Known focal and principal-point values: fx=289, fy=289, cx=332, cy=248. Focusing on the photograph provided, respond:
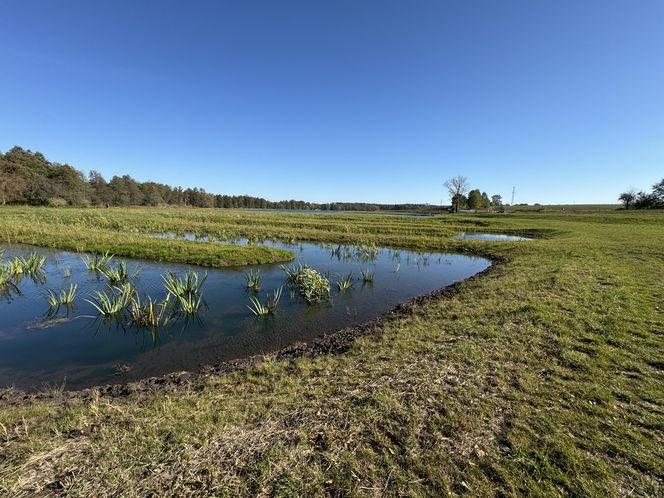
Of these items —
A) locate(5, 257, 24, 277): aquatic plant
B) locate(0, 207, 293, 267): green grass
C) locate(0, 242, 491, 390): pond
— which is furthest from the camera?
locate(0, 207, 293, 267): green grass

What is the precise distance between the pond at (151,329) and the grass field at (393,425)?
78.3 inches

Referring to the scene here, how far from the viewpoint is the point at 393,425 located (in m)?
4.38

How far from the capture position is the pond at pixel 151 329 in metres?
7.48

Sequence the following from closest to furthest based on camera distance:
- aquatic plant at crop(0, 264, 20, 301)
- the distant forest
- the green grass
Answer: aquatic plant at crop(0, 264, 20, 301) → the green grass → the distant forest

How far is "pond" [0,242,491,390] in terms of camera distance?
7.48 metres

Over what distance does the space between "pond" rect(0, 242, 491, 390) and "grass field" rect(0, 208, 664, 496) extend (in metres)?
1.99

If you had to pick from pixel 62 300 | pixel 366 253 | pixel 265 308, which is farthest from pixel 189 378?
pixel 366 253

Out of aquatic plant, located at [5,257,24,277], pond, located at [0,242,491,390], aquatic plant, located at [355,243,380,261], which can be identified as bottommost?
pond, located at [0,242,491,390]

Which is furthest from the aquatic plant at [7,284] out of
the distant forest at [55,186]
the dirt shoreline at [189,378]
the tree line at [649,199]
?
the tree line at [649,199]

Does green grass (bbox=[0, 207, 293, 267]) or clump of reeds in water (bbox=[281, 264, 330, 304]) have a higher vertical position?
green grass (bbox=[0, 207, 293, 267])

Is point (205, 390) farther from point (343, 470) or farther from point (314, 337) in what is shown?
point (314, 337)

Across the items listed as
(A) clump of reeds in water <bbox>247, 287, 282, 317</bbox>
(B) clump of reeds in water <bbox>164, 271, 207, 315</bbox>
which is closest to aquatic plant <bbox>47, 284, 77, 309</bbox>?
(B) clump of reeds in water <bbox>164, 271, 207, 315</bbox>

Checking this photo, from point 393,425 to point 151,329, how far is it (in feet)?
28.4

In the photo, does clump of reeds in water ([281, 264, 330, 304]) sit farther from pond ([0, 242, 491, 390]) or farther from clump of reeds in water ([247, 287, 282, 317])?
clump of reeds in water ([247, 287, 282, 317])
